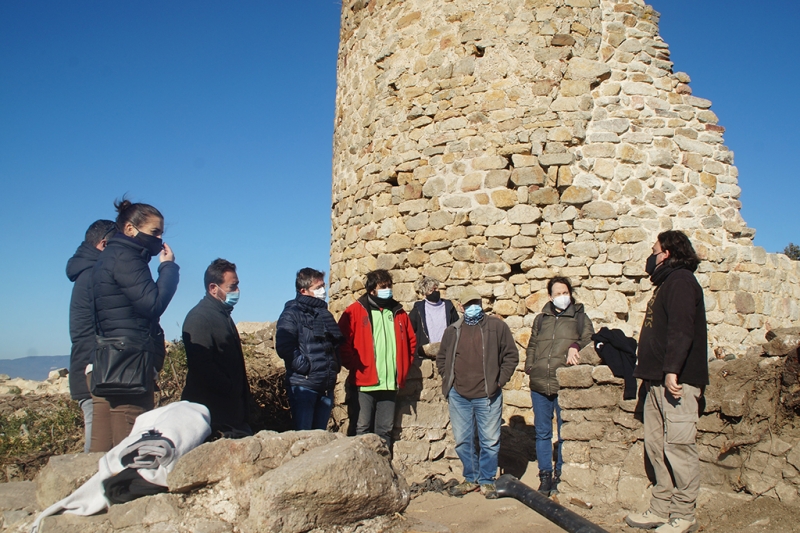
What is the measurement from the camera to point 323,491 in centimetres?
320

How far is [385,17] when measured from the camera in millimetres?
8148

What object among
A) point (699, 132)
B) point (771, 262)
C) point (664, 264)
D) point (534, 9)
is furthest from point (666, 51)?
point (664, 264)

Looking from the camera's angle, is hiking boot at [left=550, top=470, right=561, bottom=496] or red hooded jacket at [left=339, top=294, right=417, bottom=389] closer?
hiking boot at [left=550, top=470, right=561, bottom=496]

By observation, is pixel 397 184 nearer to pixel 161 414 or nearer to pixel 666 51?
pixel 666 51

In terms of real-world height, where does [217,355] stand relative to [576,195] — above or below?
below

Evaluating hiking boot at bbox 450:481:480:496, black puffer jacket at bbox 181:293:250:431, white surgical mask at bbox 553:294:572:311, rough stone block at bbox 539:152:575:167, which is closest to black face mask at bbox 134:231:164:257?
black puffer jacket at bbox 181:293:250:431

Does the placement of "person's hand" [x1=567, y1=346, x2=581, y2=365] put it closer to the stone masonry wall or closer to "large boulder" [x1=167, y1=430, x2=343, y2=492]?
the stone masonry wall

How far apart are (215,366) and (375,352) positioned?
153cm

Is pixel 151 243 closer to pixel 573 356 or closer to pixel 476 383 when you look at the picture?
pixel 476 383

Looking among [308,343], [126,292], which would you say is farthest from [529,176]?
[126,292]

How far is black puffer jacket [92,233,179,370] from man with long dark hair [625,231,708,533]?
3149 millimetres

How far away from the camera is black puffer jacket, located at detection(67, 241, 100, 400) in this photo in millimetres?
4301

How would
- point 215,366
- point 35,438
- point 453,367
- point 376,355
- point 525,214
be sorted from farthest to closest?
point 525,214 → point 35,438 → point 376,355 → point 453,367 → point 215,366

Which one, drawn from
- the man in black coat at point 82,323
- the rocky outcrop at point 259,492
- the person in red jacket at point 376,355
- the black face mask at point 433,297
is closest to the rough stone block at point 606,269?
the black face mask at point 433,297
